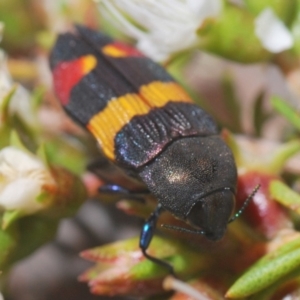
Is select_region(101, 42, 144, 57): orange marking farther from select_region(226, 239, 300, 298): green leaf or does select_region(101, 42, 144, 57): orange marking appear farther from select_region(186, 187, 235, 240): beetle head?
select_region(226, 239, 300, 298): green leaf

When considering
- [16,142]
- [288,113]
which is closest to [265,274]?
[288,113]

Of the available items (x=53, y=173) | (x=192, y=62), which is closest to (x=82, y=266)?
(x=53, y=173)

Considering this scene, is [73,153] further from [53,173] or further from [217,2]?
[217,2]

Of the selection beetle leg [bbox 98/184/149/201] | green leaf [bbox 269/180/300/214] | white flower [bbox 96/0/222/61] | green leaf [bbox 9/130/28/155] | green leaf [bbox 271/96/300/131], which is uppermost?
white flower [bbox 96/0/222/61]

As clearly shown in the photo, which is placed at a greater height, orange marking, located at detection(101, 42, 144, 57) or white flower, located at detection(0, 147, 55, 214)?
orange marking, located at detection(101, 42, 144, 57)

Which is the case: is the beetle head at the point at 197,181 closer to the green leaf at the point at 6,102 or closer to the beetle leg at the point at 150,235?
the beetle leg at the point at 150,235

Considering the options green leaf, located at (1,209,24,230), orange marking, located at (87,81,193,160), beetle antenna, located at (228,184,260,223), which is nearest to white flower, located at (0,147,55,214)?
green leaf, located at (1,209,24,230)

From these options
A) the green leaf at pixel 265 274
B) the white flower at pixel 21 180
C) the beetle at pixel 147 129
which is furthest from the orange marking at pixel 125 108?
the green leaf at pixel 265 274
